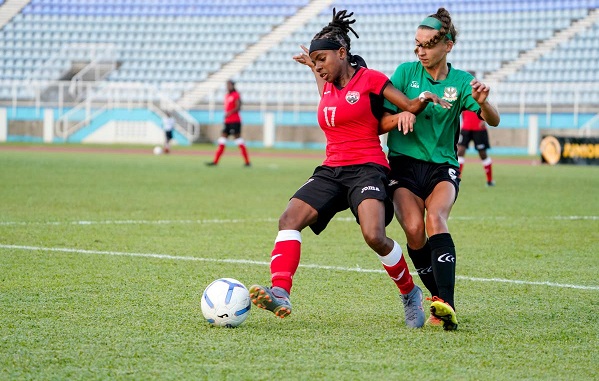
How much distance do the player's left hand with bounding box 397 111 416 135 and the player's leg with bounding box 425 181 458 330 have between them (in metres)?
0.46

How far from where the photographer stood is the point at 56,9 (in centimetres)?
4444

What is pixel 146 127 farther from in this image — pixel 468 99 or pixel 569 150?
pixel 468 99

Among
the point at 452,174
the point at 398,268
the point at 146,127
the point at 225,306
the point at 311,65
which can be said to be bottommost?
the point at 146,127

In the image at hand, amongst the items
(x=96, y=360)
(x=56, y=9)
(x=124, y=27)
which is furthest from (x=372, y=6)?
(x=96, y=360)

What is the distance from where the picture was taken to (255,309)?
20.5 ft

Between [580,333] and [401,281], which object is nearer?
[580,333]

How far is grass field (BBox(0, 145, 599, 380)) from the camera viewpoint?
4535 mm

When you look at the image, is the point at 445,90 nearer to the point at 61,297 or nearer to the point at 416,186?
the point at 416,186

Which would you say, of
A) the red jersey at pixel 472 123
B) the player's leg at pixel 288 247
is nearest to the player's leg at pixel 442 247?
the player's leg at pixel 288 247

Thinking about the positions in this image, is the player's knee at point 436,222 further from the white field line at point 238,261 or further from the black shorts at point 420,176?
the white field line at point 238,261

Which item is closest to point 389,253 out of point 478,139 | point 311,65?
point 311,65

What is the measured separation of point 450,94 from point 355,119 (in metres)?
0.62

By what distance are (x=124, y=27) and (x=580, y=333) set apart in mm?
39631

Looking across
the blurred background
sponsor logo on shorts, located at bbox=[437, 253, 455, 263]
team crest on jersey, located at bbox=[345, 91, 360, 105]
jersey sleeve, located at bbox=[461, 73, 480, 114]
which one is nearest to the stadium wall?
the blurred background
